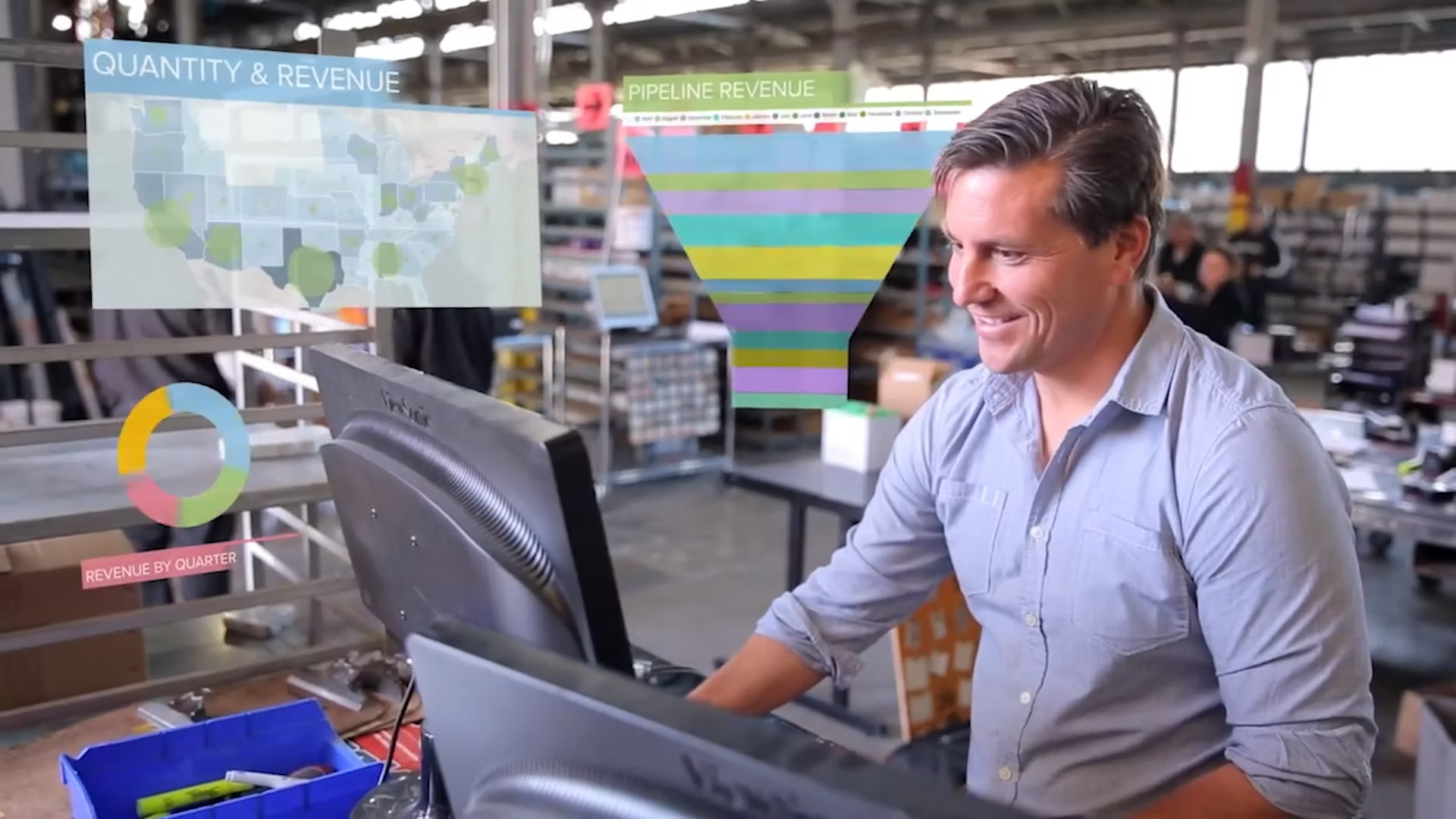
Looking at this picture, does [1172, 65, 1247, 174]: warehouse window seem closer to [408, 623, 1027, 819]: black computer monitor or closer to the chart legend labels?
the chart legend labels

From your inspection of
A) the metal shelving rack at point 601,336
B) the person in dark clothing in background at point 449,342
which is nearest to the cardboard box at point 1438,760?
the person in dark clothing in background at point 449,342

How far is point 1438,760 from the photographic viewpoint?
0.98 metres

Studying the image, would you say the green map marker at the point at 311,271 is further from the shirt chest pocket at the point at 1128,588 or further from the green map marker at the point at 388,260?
the shirt chest pocket at the point at 1128,588

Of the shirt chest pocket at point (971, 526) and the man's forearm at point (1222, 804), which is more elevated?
the shirt chest pocket at point (971, 526)

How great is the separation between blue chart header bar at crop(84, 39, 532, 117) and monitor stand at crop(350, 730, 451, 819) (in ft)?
3.28

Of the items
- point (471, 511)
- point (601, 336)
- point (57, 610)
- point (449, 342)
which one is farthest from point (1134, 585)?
point (601, 336)

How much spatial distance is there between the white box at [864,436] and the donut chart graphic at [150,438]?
7.16 ft

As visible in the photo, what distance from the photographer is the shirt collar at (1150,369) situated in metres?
1.23

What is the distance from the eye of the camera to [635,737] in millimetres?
506

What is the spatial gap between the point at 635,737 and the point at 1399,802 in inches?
137

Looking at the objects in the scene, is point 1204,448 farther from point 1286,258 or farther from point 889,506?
point 1286,258

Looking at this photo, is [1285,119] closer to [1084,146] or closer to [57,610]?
[1084,146]

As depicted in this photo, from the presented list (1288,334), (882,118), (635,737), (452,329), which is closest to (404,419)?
(635,737)
